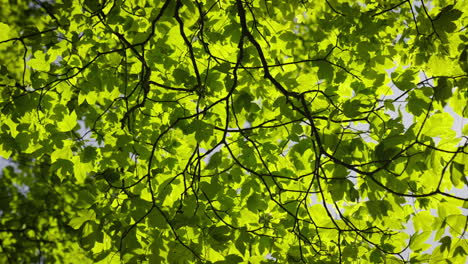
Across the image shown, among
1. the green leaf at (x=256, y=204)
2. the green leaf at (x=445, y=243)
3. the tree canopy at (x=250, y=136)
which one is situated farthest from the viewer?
the green leaf at (x=256, y=204)

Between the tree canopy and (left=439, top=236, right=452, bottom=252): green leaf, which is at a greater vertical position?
the tree canopy

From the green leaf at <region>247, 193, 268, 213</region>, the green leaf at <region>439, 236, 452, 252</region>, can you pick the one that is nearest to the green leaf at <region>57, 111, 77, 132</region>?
the green leaf at <region>247, 193, 268, 213</region>

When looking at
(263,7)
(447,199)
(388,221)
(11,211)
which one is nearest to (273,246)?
(388,221)

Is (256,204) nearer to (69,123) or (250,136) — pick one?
(250,136)

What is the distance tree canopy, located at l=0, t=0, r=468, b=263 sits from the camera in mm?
2264

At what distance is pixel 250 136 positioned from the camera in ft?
11.0

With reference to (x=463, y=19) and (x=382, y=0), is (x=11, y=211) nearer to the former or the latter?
(x=382, y=0)

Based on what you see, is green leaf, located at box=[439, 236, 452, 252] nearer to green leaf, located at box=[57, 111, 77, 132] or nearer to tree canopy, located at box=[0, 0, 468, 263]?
tree canopy, located at box=[0, 0, 468, 263]

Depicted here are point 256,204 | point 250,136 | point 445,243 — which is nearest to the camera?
point 445,243

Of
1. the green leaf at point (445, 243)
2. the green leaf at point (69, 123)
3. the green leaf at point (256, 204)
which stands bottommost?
the green leaf at point (445, 243)

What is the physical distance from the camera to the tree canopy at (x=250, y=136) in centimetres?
226

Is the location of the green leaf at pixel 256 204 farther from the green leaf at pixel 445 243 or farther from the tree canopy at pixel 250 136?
the green leaf at pixel 445 243

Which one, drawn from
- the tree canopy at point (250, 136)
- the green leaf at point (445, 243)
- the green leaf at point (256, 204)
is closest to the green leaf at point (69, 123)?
the tree canopy at point (250, 136)

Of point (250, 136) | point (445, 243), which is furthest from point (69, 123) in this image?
point (445, 243)
